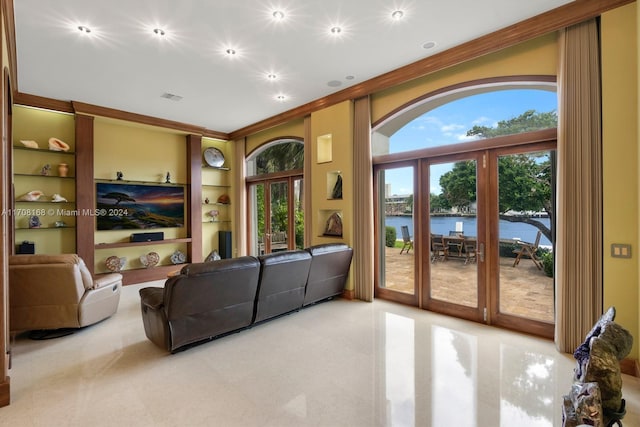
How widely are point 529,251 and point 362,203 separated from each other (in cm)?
236

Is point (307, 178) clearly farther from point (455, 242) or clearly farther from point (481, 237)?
point (481, 237)

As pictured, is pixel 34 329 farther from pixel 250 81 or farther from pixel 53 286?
pixel 250 81

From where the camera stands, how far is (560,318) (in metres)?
3.20

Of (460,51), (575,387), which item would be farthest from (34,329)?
(460,51)

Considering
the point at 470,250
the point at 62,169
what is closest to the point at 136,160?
the point at 62,169

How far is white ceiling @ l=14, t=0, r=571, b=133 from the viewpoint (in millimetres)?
3107

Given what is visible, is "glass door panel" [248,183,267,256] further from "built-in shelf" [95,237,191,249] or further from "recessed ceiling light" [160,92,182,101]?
"recessed ceiling light" [160,92,182,101]

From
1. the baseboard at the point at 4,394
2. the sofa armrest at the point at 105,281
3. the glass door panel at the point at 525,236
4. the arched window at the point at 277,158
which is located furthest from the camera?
the arched window at the point at 277,158

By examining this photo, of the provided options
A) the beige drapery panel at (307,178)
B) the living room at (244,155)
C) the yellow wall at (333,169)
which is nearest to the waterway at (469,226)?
the living room at (244,155)

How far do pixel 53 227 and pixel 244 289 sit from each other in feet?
15.1

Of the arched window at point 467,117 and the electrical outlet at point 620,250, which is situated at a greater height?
the arched window at point 467,117

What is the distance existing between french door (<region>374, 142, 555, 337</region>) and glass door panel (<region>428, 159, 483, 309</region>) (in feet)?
0.04

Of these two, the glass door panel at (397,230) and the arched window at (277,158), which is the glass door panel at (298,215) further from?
the glass door panel at (397,230)

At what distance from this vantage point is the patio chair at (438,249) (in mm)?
4432
